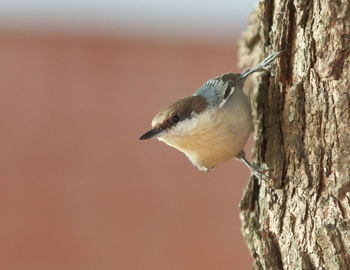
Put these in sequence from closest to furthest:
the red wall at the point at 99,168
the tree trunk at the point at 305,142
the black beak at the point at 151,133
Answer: the tree trunk at the point at 305,142
the black beak at the point at 151,133
the red wall at the point at 99,168

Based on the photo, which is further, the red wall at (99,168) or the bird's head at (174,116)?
the red wall at (99,168)

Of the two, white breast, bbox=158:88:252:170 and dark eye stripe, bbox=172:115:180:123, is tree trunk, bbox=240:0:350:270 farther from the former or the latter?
dark eye stripe, bbox=172:115:180:123

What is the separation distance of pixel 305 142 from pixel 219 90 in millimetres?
536

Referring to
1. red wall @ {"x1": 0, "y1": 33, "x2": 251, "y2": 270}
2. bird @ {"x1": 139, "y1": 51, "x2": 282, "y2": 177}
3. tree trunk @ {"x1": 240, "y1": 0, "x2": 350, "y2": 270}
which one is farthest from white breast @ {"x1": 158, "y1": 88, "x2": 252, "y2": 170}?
red wall @ {"x1": 0, "y1": 33, "x2": 251, "y2": 270}

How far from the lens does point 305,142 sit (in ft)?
5.59

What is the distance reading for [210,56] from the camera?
427cm

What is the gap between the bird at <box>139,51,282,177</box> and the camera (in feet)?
6.73

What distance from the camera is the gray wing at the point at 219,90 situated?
2.11 meters

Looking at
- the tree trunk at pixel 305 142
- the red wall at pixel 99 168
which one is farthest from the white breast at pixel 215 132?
the red wall at pixel 99 168

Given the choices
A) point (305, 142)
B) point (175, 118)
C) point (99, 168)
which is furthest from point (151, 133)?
point (99, 168)

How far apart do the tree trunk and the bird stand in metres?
0.13

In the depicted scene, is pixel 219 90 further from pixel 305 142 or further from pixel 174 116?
pixel 305 142

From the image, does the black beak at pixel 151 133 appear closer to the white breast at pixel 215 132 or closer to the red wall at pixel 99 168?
the white breast at pixel 215 132

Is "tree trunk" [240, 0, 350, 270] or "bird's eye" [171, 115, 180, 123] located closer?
"tree trunk" [240, 0, 350, 270]
